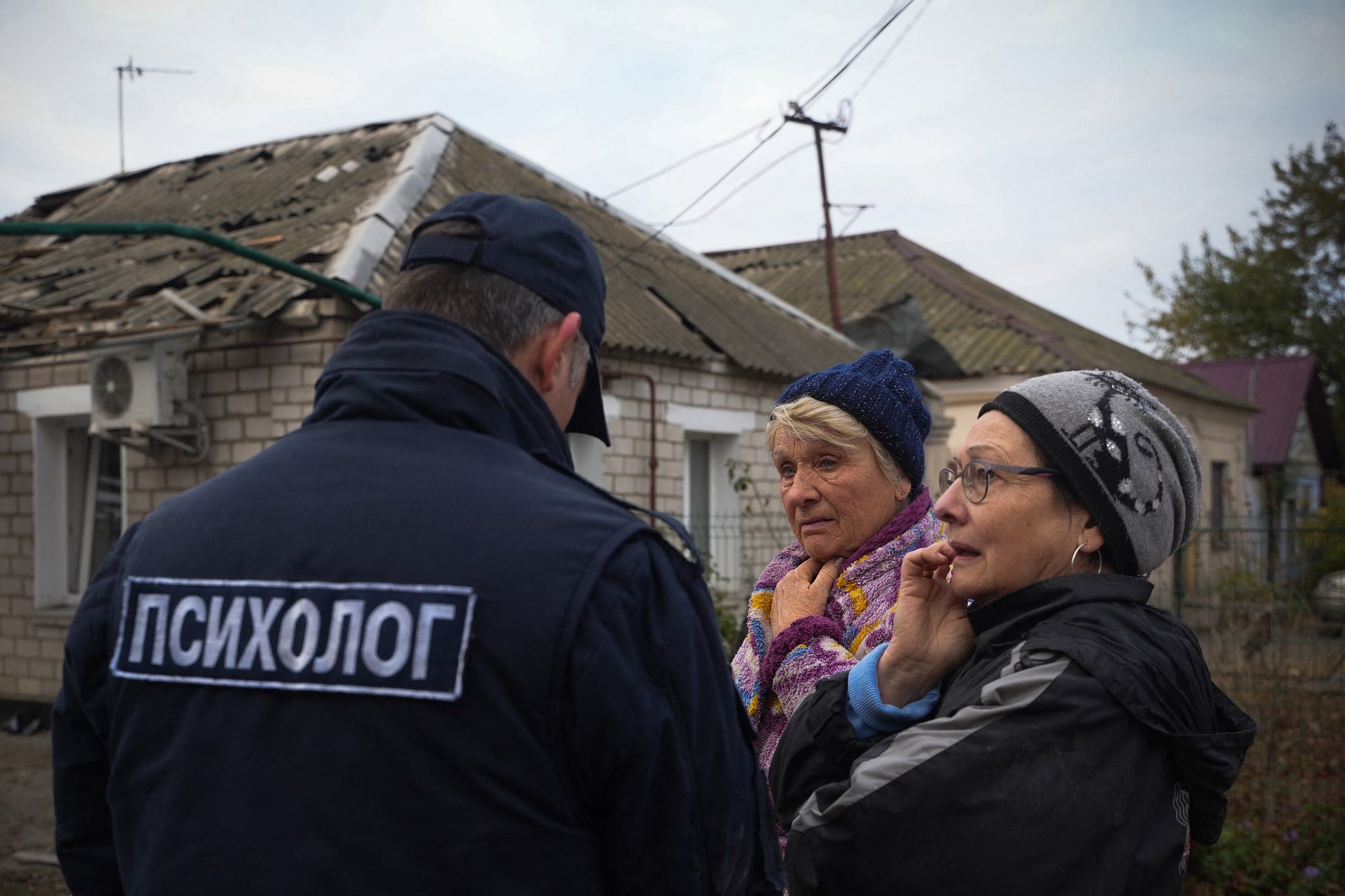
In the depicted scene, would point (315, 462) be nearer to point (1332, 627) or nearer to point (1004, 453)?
point (1004, 453)

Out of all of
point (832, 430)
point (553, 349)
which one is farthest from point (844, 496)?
point (553, 349)

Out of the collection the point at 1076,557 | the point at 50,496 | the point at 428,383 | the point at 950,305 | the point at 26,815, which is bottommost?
the point at 26,815

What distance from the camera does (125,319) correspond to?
712 centimetres

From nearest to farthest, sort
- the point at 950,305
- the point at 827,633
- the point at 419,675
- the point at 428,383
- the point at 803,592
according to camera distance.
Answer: the point at 419,675
the point at 428,383
the point at 827,633
the point at 803,592
the point at 950,305

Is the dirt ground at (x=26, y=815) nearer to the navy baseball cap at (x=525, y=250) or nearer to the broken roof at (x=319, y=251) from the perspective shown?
the broken roof at (x=319, y=251)

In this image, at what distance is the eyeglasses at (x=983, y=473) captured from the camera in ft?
5.59

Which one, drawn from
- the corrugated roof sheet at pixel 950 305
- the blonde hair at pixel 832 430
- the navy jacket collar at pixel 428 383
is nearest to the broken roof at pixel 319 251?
the corrugated roof sheet at pixel 950 305

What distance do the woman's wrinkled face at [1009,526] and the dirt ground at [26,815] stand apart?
3.98m

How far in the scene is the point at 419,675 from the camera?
1115 millimetres

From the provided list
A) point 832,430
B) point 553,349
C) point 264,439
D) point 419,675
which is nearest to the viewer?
point 419,675

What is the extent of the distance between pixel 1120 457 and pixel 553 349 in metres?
0.90

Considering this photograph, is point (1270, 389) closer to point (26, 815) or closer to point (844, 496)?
point (26, 815)

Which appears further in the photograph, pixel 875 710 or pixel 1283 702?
pixel 1283 702

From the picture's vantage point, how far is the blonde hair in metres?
2.28
